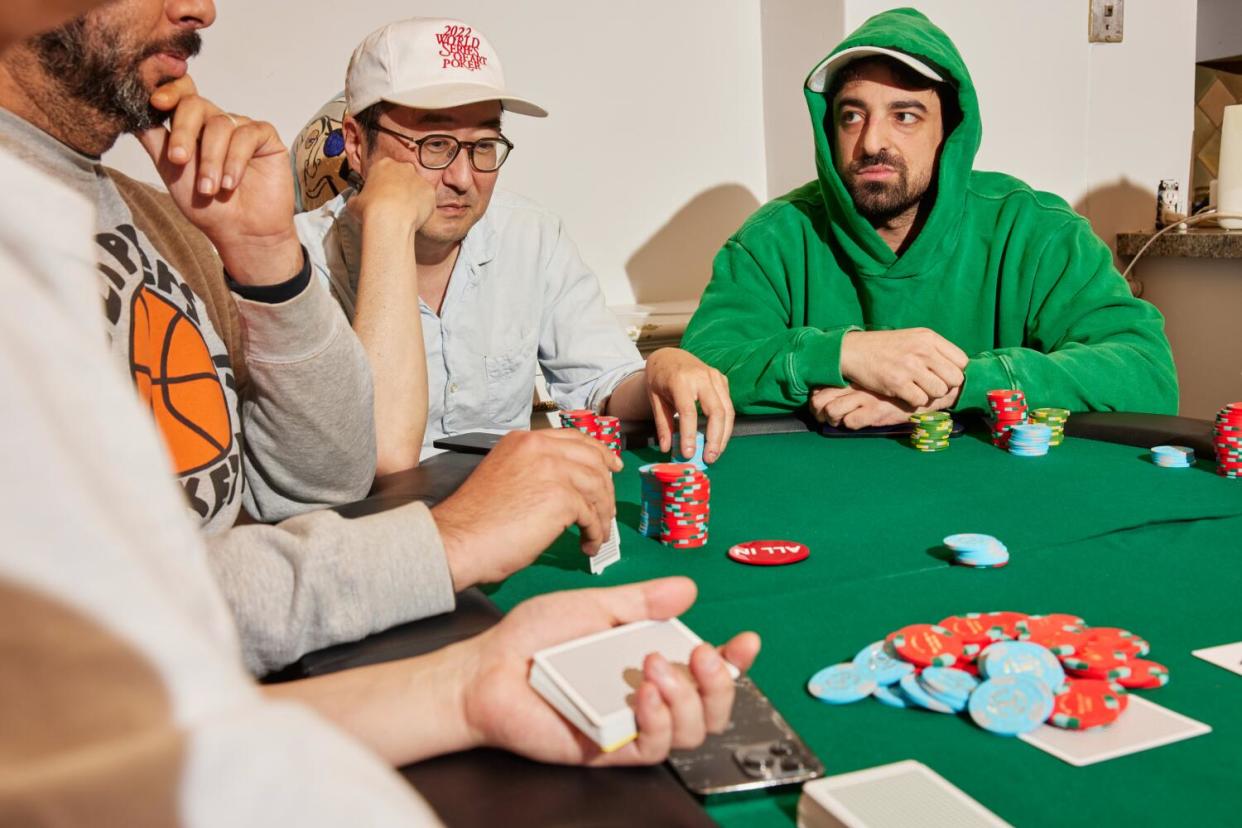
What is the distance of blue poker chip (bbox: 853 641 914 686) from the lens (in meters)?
1.01

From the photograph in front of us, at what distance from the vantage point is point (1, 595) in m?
0.33

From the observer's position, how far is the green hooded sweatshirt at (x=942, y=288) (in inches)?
86.4

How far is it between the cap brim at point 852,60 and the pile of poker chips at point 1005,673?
5.73 feet

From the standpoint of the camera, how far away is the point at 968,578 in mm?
1293

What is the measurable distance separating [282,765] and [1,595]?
0.35 feet

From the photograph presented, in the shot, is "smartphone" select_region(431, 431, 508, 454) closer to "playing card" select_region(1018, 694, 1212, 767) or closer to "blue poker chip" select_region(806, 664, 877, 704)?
"blue poker chip" select_region(806, 664, 877, 704)

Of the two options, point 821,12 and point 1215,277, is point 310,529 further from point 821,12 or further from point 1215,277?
point 1215,277

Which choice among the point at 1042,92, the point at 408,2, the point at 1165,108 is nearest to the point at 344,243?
the point at 408,2

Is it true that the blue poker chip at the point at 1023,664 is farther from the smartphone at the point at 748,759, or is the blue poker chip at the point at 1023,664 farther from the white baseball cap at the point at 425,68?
the white baseball cap at the point at 425,68

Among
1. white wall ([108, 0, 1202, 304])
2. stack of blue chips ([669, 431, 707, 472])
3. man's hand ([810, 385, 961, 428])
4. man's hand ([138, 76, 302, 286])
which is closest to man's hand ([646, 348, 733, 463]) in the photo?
stack of blue chips ([669, 431, 707, 472])

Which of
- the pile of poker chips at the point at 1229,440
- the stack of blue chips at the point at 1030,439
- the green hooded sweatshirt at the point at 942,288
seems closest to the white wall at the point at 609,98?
the green hooded sweatshirt at the point at 942,288

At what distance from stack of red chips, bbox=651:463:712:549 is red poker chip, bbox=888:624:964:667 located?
0.42 m

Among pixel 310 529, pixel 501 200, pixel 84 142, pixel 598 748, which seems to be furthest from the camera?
pixel 501 200

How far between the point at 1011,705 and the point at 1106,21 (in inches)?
132
